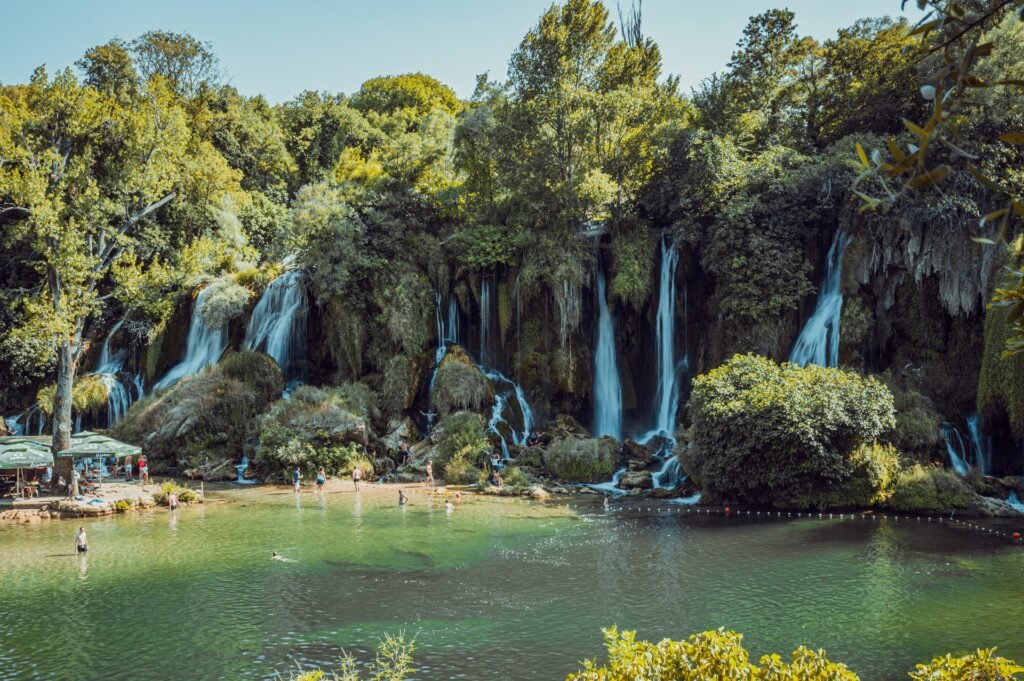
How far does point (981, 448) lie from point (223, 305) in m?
33.8

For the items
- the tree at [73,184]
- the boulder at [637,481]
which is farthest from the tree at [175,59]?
the boulder at [637,481]

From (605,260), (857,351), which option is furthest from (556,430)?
(857,351)

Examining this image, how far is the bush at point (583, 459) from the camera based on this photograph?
2828cm

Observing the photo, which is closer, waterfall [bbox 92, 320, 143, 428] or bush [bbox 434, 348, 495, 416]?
bush [bbox 434, 348, 495, 416]

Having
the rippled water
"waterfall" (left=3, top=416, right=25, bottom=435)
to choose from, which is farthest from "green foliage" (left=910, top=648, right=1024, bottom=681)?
"waterfall" (left=3, top=416, right=25, bottom=435)

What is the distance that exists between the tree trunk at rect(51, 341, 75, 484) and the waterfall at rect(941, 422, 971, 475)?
30.4 metres

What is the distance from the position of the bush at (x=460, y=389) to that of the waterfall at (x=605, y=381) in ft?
16.6

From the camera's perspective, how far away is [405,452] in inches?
1266

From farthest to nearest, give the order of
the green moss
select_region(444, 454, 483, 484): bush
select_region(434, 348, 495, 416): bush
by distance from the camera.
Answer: select_region(434, 348, 495, 416): bush → select_region(444, 454, 483, 484): bush → the green moss

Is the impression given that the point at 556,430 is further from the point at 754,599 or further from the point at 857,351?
the point at 754,599

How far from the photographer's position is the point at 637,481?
26609 mm

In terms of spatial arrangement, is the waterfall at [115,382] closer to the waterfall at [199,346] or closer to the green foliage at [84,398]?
the green foliage at [84,398]

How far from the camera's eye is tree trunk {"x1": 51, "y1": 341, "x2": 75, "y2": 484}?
87.1 feet

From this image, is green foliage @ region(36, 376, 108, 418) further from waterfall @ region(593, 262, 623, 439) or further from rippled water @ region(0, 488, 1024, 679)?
waterfall @ region(593, 262, 623, 439)
